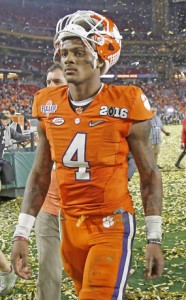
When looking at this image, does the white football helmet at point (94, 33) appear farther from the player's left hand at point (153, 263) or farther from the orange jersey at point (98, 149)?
the player's left hand at point (153, 263)

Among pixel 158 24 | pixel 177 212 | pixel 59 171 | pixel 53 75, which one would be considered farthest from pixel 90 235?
pixel 158 24

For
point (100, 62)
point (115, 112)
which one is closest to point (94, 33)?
point (100, 62)

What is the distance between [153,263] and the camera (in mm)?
2785

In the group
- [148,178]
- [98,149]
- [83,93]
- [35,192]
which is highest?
[83,93]

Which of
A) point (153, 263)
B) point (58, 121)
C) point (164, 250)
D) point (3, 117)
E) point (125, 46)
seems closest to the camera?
point (153, 263)

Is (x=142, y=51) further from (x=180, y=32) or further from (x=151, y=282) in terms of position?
(x=151, y=282)

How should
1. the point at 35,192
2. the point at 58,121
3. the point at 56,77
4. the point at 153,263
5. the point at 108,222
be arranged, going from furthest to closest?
1. the point at 56,77
2. the point at 35,192
3. the point at 58,121
4. the point at 108,222
5. the point at 153,263

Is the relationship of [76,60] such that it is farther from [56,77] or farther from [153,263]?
[56,77]

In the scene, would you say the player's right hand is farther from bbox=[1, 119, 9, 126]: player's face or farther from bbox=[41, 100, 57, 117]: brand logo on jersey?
bbox=[1, 119, 9, 126]: player's face

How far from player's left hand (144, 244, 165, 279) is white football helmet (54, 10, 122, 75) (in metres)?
1.16

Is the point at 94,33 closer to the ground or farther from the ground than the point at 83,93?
farther from the ground

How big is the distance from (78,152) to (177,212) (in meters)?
6.89

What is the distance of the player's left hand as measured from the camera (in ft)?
9.02

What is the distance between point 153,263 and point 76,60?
1241 mm
